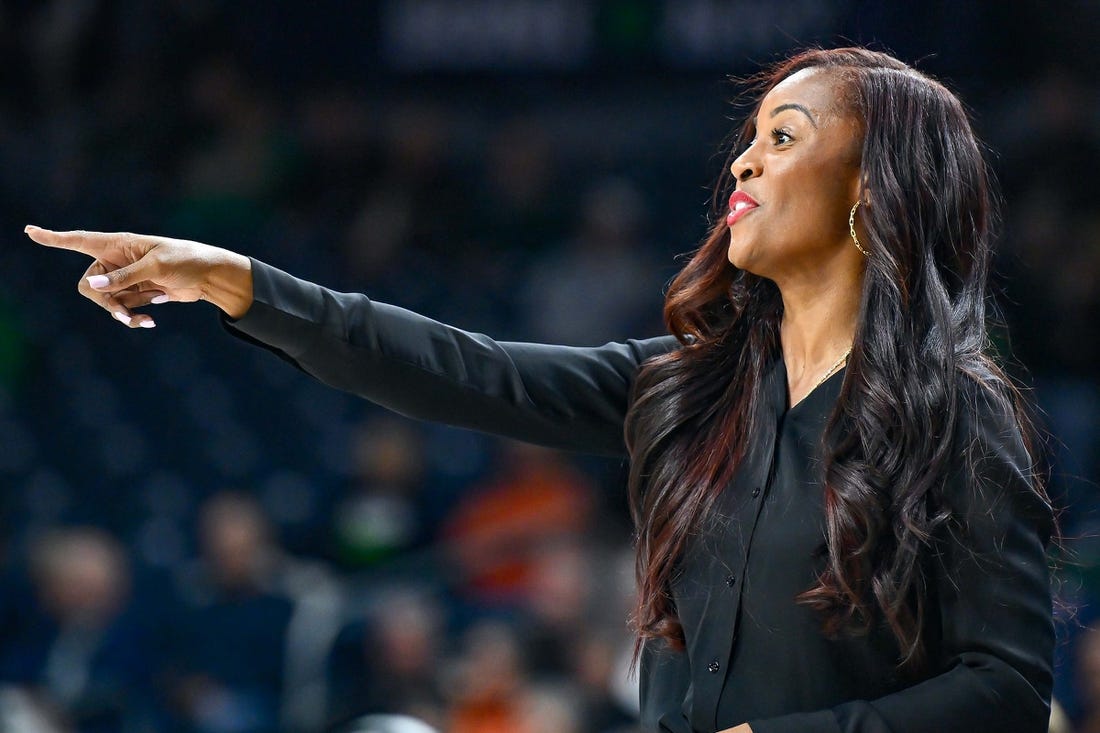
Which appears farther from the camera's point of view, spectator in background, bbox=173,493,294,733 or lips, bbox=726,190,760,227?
spectator in background, bbox=173,493,294,733

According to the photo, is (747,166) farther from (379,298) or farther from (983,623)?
(379,298)

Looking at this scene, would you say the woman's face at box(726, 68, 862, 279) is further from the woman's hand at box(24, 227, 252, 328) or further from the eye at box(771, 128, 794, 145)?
the woman's hand at box(24, 227, 252, 328)

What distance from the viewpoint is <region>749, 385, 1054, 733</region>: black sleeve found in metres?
1.56

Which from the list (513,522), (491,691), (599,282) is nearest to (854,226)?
(491,691)

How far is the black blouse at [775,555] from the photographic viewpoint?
1.58 meters

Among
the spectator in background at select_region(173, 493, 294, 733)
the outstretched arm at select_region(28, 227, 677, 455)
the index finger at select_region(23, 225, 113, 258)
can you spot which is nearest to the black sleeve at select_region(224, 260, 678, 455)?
the outstretched arm at select_region(28, 227, 677, 455)

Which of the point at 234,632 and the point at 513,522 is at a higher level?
the point at 513,522

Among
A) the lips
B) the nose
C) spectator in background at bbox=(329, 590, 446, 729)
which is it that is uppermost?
the nose

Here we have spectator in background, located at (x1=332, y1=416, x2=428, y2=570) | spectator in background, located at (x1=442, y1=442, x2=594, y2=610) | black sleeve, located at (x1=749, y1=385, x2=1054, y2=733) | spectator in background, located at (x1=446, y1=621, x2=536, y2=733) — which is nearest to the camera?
black sleeve, located at (x1=749, y1=385, x2=1054, y2=733)

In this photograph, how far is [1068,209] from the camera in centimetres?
598

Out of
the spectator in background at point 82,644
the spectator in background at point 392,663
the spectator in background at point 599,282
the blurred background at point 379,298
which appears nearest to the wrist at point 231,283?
the blurred background at point 379,298

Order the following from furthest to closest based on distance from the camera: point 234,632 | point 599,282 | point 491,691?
point 599,282, point 234,632, point 491,691

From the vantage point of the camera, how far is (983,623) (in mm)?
1577

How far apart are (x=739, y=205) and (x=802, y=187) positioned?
84 mm
